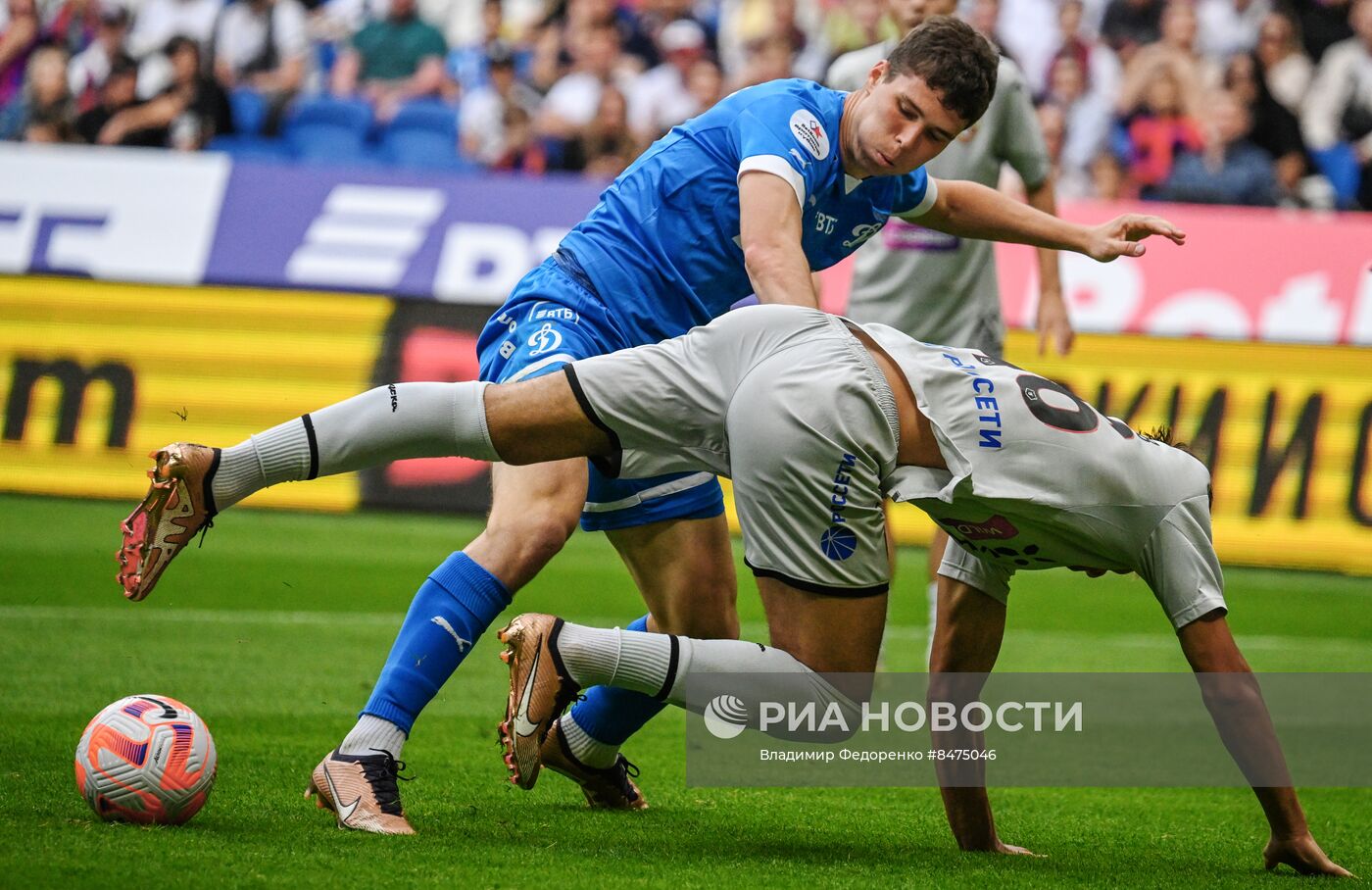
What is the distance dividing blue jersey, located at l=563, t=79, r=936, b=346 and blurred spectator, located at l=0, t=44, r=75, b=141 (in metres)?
11.8

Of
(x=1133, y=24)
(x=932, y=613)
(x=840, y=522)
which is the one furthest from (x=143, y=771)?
(x=1133, y=24)

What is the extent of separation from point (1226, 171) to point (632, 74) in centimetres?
553

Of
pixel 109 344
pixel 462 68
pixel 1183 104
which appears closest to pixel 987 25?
pixel 1183 104

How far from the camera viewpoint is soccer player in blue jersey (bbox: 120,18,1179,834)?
4141 millimetres

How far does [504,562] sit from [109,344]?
7.84 meters

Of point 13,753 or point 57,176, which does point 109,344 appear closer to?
point 57,176

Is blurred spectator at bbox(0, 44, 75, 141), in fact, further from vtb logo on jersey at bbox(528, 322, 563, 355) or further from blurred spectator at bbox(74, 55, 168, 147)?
vtb logo on jersey at bbox(528, 322, 563, 355)

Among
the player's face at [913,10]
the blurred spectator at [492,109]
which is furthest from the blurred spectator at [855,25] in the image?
the player's face at [913,10]

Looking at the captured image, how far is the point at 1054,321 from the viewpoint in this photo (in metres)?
6.82

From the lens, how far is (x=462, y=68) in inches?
636

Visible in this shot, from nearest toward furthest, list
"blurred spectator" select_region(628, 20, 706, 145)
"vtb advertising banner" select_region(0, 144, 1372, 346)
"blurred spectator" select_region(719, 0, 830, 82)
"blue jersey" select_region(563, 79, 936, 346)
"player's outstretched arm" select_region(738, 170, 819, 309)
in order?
"player's outstretched arm" select_region(738, 170, 819, 309), "blue jersey" select_region(563, 79, 936, 346), "vtb advertising banner" select_region(0, 144, 1372, 346), "blurred spectator" select_region(628, 20, 706, 145), "blurred spectator" select_region(719, 0, 830, 82)

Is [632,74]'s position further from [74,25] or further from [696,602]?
[696,602]

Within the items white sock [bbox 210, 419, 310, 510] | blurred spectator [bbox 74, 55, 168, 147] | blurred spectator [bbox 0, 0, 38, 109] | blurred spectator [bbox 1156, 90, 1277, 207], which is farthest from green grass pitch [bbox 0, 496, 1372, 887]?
blurred spectator [bbox 0, 0, 38, 109]

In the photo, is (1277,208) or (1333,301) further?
(1277,208)
